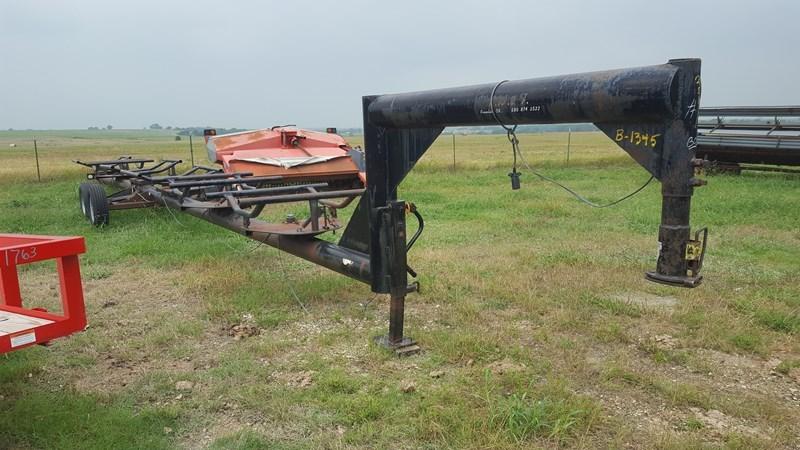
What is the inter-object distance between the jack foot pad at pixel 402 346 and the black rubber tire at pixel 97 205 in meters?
5.41

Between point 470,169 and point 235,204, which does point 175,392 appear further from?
point 470,169

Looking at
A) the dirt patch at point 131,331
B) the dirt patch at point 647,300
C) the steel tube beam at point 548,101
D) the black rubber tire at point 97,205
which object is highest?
the steel tube beam at point 548,101

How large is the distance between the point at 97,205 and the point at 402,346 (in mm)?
5607

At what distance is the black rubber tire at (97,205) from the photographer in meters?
7.85

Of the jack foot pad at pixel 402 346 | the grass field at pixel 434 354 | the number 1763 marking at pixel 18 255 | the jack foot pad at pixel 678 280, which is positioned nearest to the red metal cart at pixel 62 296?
the number 1763 marking at pixel 18 255

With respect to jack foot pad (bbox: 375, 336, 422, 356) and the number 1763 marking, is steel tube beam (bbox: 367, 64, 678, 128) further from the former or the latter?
the number 1763 marking

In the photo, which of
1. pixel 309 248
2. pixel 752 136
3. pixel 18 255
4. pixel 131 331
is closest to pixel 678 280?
pixel 309 248

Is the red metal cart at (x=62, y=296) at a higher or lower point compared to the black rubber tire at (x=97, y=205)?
higher

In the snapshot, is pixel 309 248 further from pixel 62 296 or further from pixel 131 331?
pixel 62 296

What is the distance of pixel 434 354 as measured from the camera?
12.4 ft

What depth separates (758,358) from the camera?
3.72 meters

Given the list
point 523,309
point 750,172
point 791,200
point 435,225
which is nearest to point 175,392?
point 523,309

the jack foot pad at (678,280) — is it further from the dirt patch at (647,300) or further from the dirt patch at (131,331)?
the dirt patch at (131,331)

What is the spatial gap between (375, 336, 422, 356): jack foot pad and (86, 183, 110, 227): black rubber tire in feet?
17.7
